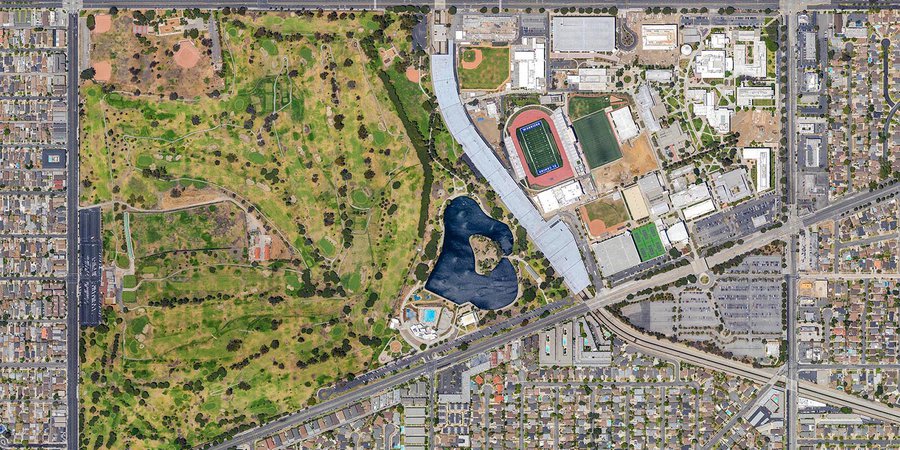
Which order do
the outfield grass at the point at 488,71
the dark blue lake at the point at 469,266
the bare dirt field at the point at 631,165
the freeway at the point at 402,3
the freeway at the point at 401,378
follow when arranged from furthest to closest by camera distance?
1. the freeway at the point at 402,3
2. the outfield grass at the point at 488,71
3. the dark blue lake at the point at 469,266
4. the bare dirt field at the point at 631,165
5. the freeway at the point at 401,378

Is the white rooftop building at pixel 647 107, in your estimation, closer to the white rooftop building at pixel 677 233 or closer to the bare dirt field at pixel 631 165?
the bare dirt field at pixel 631 165

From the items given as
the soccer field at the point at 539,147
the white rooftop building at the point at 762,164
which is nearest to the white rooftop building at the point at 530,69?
the soccer field at the point at 539,147

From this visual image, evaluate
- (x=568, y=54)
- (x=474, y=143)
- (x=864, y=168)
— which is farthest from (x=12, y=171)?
(x=864, y=168)

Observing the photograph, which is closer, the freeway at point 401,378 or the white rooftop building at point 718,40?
the freeway at point 401,378

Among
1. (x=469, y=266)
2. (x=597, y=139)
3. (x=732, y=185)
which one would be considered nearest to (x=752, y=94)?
(x=732, y=185)

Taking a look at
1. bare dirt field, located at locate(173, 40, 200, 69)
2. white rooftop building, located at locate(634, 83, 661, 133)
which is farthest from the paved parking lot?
bare dirt field, located at locate(173, 40, 200, 69)

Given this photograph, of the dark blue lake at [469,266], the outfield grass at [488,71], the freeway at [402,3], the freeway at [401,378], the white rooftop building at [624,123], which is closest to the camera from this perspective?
the white rooftop building at [624,123]

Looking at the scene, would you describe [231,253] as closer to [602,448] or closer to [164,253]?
[164,253]

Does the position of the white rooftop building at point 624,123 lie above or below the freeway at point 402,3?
below
